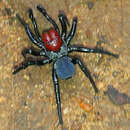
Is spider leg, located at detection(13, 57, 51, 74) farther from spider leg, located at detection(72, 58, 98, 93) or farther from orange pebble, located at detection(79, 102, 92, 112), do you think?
orange pebble, located at detection(79, 102, 92, 112)

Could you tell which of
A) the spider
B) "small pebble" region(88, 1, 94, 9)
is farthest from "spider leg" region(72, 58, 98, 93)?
"small pebble" region(88, 1, 94, 9)

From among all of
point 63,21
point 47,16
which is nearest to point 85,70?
point 63,21

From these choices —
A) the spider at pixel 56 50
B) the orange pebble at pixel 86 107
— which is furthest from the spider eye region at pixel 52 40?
the orange pebble at pixel 86 107

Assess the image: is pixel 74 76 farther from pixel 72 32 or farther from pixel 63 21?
pixel 63 21

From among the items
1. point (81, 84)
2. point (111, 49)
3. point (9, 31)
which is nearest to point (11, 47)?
point (9, 31)

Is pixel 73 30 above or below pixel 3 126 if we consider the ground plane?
above

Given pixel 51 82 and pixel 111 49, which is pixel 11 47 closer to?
pixel 51 82
